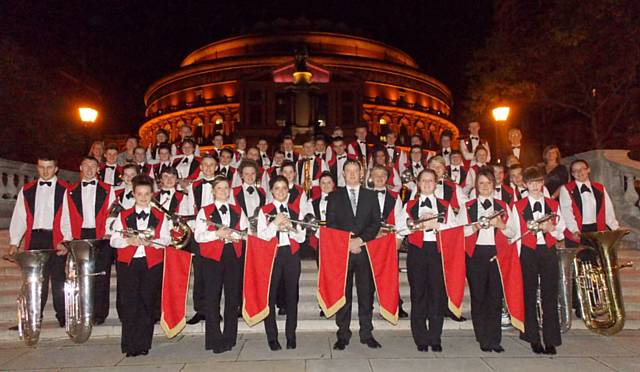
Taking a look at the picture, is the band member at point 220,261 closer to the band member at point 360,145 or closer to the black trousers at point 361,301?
the black trousers at point 361,301

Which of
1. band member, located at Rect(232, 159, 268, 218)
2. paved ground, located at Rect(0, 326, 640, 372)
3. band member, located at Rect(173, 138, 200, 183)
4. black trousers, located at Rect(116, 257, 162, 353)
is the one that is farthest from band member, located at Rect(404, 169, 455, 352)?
band member, located at Rect(173, 138, 200, 183)

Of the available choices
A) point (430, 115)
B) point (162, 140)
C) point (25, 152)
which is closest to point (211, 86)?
point (430, 115)

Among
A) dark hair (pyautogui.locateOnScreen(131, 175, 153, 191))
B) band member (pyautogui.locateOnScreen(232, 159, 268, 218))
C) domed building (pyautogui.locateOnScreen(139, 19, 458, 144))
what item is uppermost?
domed building (pyautogui.locateOnScreen(139, 19, 458, 144))

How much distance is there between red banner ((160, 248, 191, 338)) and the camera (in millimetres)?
6844

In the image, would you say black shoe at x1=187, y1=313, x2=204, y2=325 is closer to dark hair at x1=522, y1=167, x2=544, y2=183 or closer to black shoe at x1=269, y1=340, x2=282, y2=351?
black shoe at x1=269, y1=340, x2=282, y2=351

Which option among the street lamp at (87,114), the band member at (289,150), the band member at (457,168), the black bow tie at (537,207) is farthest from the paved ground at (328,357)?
the street lamp at (87,114)

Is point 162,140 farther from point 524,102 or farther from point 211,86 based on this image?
point 211,86

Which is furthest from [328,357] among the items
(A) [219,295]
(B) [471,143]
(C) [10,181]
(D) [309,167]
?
(C) [10,181]

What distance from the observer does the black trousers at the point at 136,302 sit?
→ 6.54 m

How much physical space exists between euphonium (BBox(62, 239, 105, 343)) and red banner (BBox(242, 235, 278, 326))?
242 centimetres

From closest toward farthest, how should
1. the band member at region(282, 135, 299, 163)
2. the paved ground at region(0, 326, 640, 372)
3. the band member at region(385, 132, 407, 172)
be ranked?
the paved ground at region(0, 326, 640, 372) → the band member at region(282, 135, 299, 163) → the band member at region(385, 132, 407, 172)

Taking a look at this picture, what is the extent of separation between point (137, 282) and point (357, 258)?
317 cm

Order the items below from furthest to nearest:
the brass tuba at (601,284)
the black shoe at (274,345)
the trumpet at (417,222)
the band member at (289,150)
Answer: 1. the band member at (289,150)
2. the brass tuba at (601,284)
3. the black shoe at (274,345)
4. the trumpet at (417,222)

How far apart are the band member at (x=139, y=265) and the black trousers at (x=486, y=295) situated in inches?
178
